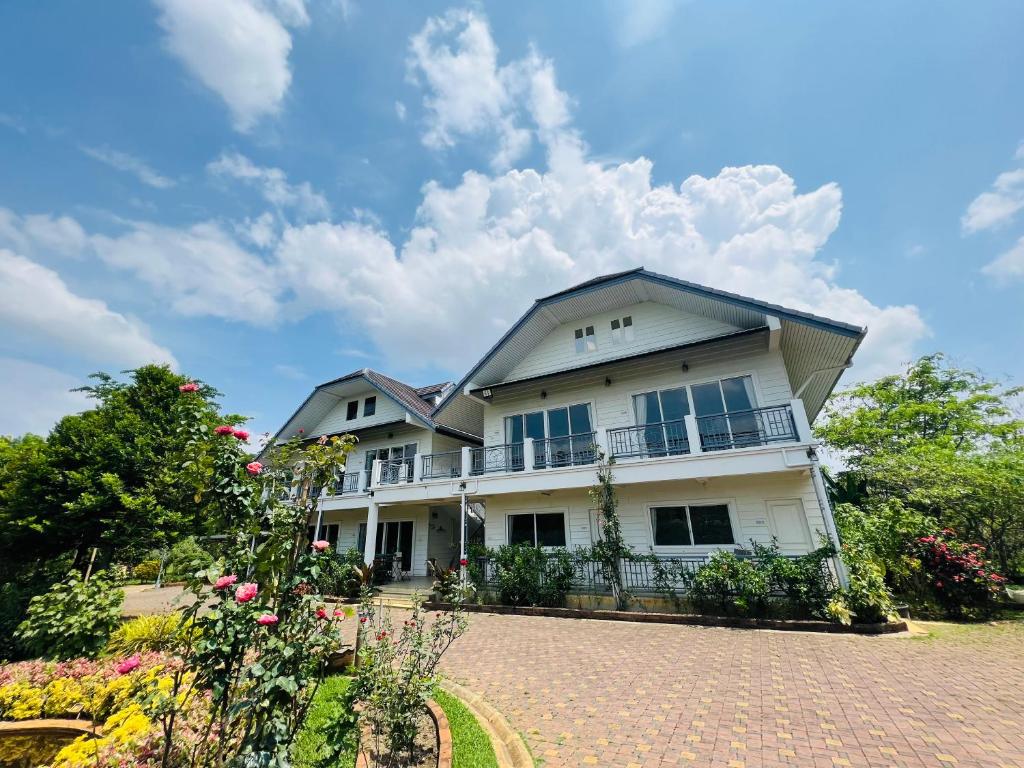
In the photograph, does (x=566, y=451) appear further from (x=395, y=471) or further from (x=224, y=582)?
(x=224, y=582)

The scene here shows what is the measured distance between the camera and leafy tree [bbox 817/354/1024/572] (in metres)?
12.4

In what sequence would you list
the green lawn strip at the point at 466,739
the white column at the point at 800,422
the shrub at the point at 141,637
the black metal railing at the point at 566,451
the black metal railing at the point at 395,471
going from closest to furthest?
the green lawn strip at the point at 466,739, the shrub at the point at 141,637, the white column at the point at 800,422, the black metal railing at the point at 566,451, the black metal railing at the point at 395,471

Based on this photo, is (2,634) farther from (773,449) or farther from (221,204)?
(773,449)

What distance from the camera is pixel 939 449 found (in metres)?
19.0

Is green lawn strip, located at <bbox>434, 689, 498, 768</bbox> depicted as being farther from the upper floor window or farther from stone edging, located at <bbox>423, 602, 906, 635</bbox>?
the upper floor window

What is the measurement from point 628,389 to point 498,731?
10630mm

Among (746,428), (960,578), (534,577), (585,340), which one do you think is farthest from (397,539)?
(960,578)

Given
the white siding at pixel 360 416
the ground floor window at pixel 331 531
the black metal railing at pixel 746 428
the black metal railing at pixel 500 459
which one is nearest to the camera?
the black metal railing at pixel 746 428

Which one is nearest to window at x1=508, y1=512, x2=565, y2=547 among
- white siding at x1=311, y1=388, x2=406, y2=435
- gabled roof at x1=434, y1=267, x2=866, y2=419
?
gabled roof at x1=434, y1=267, x2=866, y2=419

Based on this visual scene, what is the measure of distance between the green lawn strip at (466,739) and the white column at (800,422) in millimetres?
9311

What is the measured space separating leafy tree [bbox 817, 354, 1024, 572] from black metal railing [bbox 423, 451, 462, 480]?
532 inches

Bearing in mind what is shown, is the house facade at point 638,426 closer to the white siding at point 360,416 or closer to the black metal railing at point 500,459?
the black metal railing at point 500,459

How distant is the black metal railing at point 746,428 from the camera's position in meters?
10.5

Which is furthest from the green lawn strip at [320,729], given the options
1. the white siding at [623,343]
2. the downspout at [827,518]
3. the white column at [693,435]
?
the white siding at [623,343]
